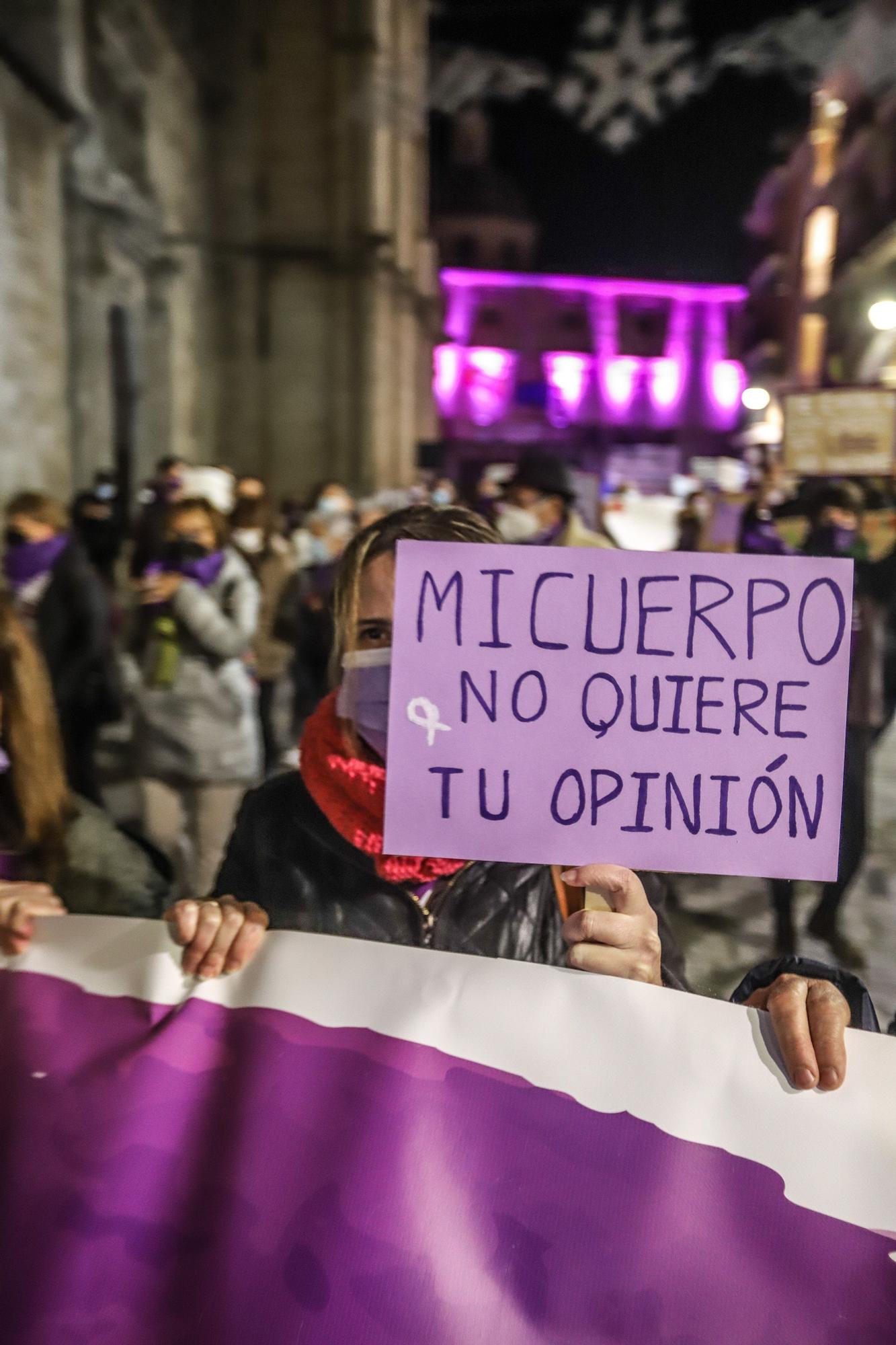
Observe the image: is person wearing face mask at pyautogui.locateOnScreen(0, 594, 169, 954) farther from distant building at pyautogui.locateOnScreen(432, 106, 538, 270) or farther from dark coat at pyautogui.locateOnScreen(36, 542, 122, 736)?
distant building at pyautogui.locateOnScreen(432, 106, 538, 270)

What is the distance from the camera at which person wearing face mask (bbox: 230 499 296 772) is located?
520 cm

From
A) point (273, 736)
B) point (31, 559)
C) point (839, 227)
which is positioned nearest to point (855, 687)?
point (273, 736)

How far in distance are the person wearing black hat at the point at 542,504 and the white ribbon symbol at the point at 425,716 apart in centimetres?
335

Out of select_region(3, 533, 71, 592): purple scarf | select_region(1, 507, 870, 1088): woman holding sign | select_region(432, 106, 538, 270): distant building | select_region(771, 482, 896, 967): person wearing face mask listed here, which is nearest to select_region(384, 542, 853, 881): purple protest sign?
select_region(1, 507, 870, 1088): woman holding sign

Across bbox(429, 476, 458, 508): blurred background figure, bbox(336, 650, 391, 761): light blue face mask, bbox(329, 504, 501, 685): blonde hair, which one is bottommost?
bbox(336, 650, 391, 761): light blue face mask

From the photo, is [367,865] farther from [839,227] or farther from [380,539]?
[839,227]

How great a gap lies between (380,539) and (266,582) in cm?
376

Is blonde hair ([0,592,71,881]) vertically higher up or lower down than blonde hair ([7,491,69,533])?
lower down

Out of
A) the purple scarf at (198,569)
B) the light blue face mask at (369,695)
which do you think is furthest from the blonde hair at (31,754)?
the purple scarf at (198,569)

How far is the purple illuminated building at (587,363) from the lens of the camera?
116 ft

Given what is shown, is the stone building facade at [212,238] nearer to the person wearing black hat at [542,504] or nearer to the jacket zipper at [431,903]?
the person wearing black hat at [542,504]

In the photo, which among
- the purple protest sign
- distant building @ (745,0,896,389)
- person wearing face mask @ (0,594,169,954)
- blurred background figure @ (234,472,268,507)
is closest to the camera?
the purple protest sign

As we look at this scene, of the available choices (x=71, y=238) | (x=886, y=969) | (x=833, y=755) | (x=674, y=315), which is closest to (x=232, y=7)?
(x=71, y=238)

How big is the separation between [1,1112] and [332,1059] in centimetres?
37
